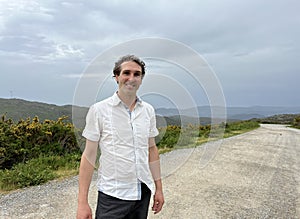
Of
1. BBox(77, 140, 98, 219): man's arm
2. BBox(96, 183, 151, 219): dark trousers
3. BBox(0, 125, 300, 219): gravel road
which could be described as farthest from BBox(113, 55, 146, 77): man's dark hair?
BBox(0, 125, 300, 219): gravel road

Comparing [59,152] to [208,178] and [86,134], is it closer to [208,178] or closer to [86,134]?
[208,178]

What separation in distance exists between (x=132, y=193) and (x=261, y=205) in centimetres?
322

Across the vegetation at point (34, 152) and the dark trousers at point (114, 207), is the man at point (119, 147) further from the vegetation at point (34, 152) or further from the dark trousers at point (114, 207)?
the vegetation at point (34, 152)

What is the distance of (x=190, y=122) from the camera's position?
2713 millimetres

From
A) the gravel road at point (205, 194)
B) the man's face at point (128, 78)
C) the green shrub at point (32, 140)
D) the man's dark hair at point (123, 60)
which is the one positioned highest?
the man's dark hair at point (123, 60)

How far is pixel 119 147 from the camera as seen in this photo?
161 cm

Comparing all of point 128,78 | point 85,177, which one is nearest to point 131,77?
point 128,78

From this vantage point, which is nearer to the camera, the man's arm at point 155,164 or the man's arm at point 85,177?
the man's arm at point 85,177

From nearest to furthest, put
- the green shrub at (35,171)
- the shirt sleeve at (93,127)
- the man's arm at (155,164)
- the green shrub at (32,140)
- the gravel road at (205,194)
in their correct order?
the shirt sleeve at (93,127) < the man's arm at (155,164) < the gravel road at (205,194) < the green shrub at (35,171) < the green shrub at (32,140)

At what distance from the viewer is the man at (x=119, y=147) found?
1596 mm

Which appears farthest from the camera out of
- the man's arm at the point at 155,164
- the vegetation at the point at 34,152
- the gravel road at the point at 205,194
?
the vegetation at the point at 34,152

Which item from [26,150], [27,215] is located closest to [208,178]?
[27,215]

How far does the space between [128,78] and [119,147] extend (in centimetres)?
38

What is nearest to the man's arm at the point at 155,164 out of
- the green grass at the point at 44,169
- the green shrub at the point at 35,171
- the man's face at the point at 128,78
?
the man's face at the point at 128,78
